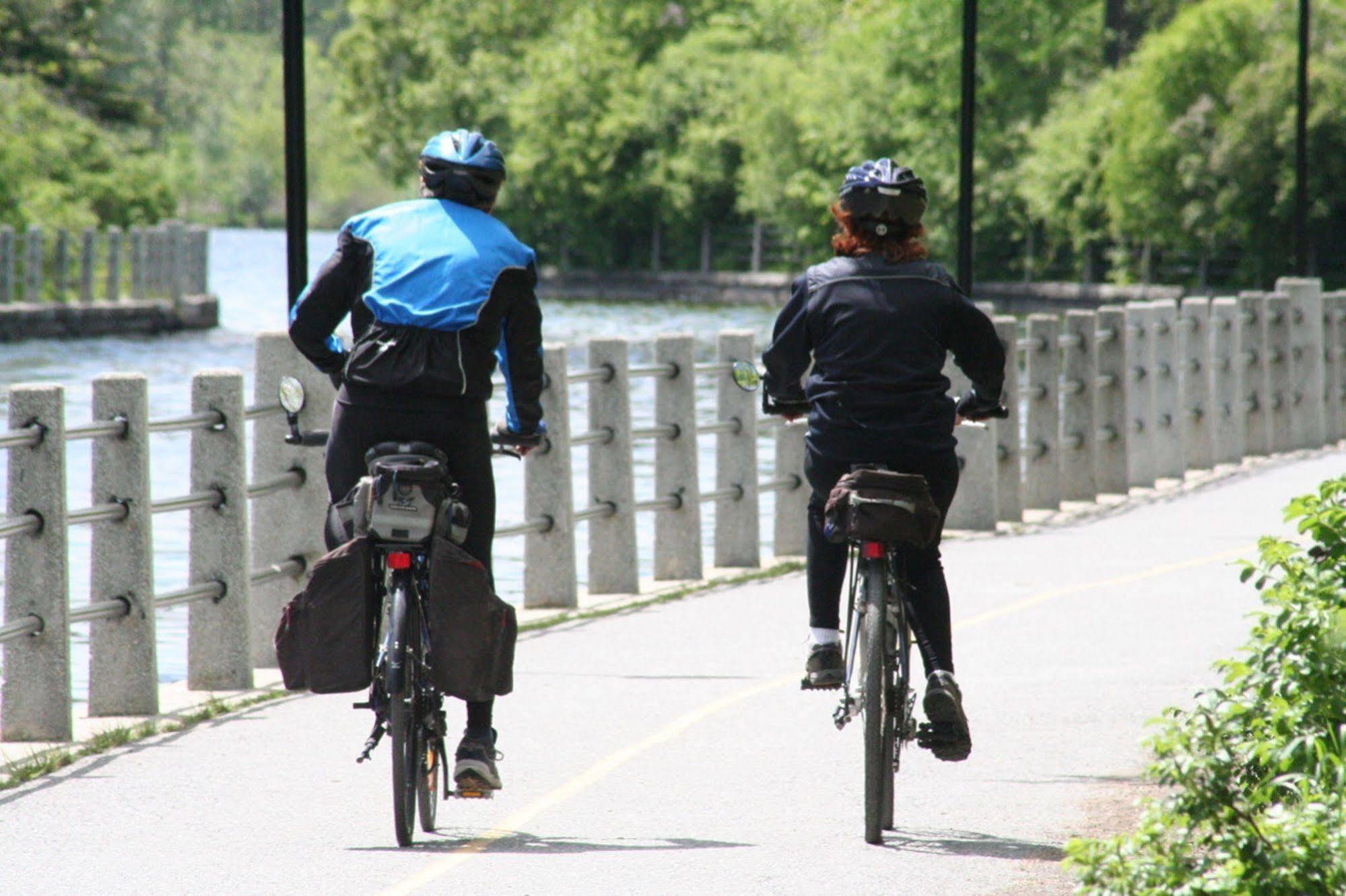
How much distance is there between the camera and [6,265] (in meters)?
49.2

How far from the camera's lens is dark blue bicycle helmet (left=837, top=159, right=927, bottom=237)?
6.81 meters

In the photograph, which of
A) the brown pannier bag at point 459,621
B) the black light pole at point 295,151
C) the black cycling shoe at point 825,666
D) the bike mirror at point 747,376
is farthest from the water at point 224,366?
the black cycling shoe at point 825,666

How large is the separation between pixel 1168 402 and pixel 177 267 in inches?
1617

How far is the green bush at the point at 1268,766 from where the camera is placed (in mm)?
5074

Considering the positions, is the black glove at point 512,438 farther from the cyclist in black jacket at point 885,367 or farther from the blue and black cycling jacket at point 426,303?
the cyclist in black jacket at point 885,367

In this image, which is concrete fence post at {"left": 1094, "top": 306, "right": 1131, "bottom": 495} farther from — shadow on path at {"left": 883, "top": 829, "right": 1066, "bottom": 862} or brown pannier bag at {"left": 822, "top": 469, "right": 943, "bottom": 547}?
brown pannier bag at {"left": 822, "top": 469, "right": 943, "bottom": 547}

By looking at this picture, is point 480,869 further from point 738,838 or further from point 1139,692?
point 1139,692

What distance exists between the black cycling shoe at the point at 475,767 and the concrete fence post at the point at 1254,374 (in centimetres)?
1440

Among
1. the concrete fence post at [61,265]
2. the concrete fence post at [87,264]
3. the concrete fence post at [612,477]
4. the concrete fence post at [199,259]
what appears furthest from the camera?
the concrete fence post at [199,259]

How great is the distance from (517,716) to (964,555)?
547cm

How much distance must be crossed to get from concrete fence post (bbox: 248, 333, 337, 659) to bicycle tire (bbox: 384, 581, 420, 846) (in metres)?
3.43

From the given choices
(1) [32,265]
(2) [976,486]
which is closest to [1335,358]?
(2) [976,486]

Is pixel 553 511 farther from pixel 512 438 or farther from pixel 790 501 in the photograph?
pixel 512 438

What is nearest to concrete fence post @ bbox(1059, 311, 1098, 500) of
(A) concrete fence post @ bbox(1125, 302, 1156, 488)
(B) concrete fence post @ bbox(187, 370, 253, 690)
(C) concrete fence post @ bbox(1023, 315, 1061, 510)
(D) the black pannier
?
(C) concrete fence post @ bbox(1023, 315, 1061, 510)
